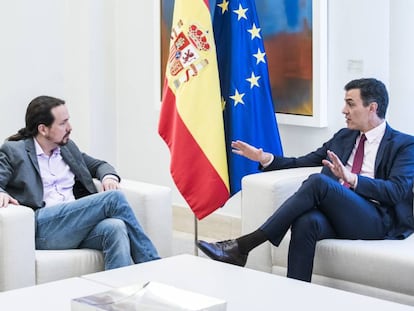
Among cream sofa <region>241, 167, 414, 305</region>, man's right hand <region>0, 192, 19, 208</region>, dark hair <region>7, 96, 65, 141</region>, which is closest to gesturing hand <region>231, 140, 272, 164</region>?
cream sofa <region>241, 167, 414, 305</region>

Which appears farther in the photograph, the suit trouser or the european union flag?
the european union flag

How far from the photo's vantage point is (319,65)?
16.1ft

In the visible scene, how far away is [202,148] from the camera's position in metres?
4.78

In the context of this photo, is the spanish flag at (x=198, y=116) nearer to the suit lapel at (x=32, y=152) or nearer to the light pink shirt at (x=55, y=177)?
the light pink shirt at (x=55, y=177)

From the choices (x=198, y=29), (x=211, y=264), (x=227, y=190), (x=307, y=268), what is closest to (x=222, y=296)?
(x=211, y=264)

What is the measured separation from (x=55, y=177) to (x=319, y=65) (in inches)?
65.0

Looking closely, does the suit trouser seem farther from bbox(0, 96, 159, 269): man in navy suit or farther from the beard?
the beard

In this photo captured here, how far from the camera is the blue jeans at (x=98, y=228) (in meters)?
4.02

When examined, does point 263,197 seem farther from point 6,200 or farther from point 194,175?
point 6,200

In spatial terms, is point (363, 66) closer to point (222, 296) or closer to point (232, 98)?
point (232, 98)

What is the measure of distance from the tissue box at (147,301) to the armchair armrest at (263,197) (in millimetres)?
1445

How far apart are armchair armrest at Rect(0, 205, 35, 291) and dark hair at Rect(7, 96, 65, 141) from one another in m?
0.62

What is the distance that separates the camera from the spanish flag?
478 cm

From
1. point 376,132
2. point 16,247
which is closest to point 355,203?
point 376,132
